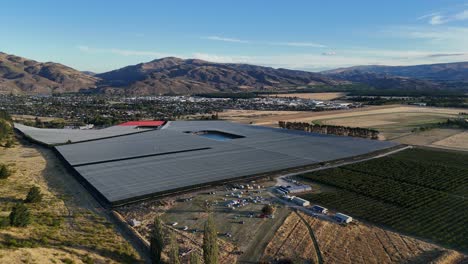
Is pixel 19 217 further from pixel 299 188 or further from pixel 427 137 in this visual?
pixel 427 137

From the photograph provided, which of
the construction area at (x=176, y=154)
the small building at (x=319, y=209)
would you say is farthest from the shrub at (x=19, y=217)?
the small building at (x=319, y=209)

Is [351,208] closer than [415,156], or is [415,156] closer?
[351,208]

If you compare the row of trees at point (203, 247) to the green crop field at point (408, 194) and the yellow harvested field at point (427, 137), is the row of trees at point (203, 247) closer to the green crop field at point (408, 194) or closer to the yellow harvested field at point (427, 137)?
the green crop field at point (408, 194)

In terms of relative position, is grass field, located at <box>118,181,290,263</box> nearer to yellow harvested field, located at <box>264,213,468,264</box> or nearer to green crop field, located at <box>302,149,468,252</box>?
yellow harvested field, located at <box>264,213,468,264</box>

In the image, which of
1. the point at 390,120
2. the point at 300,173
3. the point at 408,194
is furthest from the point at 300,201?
the point at 390,120

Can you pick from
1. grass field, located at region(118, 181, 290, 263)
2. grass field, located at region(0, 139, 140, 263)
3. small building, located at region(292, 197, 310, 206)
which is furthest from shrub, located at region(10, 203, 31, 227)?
small building, located at region(292, 197, 310, 206)

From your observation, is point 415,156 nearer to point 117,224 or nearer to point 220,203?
point 220,203

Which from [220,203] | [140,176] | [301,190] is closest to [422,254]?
[301,190]

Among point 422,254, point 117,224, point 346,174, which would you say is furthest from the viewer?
point 346,174
